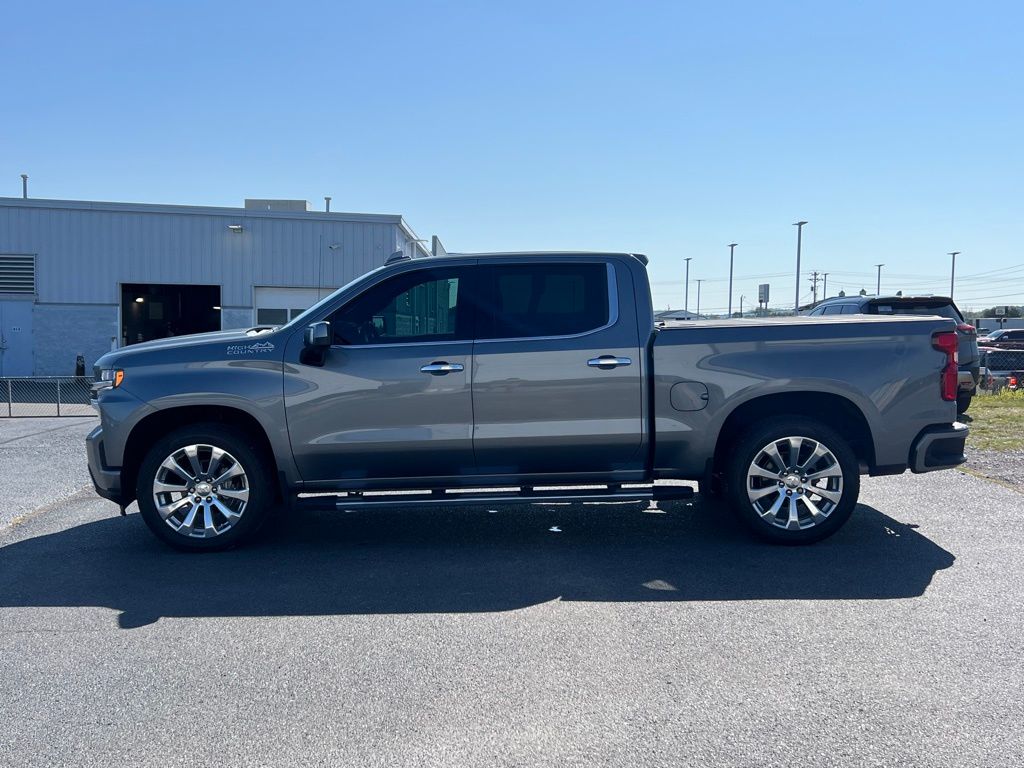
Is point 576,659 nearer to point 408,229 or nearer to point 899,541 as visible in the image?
point 899,541

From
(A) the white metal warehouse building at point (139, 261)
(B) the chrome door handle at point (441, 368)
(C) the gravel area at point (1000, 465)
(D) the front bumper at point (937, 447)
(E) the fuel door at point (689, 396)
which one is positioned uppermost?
(A) the white metal warehouse building at point (139, 261)

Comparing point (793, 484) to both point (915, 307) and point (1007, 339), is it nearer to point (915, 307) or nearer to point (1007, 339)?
point (915, 307)

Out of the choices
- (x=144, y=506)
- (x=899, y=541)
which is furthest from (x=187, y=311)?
(x=899, y=541)

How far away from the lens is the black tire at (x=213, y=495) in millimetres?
6012

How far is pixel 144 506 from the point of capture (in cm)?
604

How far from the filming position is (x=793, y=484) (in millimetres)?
6148

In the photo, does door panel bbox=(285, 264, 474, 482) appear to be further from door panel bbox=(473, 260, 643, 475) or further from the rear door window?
the rear door window

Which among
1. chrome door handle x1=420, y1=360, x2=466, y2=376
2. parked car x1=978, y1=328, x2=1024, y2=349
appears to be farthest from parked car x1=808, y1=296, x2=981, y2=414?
parked car x1=978, y1=328, x2=1024, y2=349

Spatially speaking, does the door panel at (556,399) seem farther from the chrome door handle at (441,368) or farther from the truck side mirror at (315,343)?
the truck side mirror at (315,343)

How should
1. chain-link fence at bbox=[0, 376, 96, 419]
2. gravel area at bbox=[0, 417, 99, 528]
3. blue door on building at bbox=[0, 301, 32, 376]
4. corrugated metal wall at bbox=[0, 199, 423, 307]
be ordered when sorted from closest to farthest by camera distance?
gravel area at bbox=[0, 417, 99, 528]
chain-link fence at bbox=[0, 376, 96, 419]
corrugated metal wall at bbox=[0, 199, 423, 307]
blue door on building at bbox=[0, 301, 32, 376]

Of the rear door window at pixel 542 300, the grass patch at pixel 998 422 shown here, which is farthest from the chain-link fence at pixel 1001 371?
the rear door window at pixel 542 300

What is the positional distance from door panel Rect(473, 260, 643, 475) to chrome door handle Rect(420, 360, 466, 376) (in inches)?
4.7

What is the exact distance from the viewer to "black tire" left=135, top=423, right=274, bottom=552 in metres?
6.01

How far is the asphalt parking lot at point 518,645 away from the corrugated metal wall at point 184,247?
20217mm
